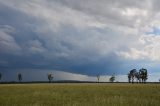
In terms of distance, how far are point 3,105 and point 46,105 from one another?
3.85 metres

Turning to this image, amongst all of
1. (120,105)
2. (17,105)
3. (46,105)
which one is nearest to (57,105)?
(46,105)

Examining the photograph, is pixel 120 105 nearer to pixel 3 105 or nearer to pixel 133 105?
pixel 133 105

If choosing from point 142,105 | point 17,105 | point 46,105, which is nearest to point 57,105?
point 46,105

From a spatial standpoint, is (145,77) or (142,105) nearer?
(142,105)

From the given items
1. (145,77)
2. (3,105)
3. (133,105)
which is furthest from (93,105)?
(145,77)

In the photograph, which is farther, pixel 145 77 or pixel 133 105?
pixel 145 77

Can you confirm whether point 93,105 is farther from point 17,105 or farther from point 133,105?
point 17,105

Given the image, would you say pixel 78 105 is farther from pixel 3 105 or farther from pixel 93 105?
pixel 3 105

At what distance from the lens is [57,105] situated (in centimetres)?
2584

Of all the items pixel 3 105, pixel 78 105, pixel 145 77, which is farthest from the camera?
pixel 145 77

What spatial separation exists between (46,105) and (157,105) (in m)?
9.49

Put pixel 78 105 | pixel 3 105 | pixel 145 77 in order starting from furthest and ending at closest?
1. pixel 145 77
2. pixel 3 105
3. pixel 78 105

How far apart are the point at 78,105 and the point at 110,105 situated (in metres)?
2.69

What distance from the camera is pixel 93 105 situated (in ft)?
79.6
